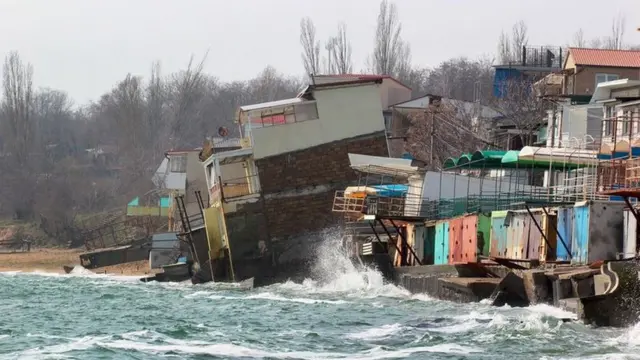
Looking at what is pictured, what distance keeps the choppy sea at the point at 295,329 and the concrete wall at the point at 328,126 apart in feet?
31.7

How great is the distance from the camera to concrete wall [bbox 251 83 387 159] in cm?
5600

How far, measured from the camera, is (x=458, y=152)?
7556 cm

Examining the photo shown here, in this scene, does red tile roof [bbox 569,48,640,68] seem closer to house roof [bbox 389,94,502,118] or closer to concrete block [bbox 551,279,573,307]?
house roof [bbox 389,94,502,118]

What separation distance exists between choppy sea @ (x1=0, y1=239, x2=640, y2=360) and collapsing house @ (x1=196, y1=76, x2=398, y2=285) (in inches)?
304

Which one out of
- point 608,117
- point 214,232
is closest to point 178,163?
point 214,232

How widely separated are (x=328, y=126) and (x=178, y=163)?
34988 mm

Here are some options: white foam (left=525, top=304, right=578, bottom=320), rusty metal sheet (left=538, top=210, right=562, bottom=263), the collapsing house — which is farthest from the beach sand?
white foam (left=525, top=304, right=578, bottom=320)

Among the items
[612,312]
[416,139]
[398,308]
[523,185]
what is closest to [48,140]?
[416,139]

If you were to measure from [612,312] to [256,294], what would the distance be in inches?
875

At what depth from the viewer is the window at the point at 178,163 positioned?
8716cm

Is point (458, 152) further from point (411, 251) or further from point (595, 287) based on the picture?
point (595, 287)

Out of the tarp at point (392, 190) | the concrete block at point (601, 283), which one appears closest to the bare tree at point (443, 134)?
the tarp at point (392, 190)

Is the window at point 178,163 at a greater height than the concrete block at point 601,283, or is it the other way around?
the window at point 178,163

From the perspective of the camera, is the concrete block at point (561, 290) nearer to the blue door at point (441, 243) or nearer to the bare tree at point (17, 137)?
the blue door at point (441, 243)
